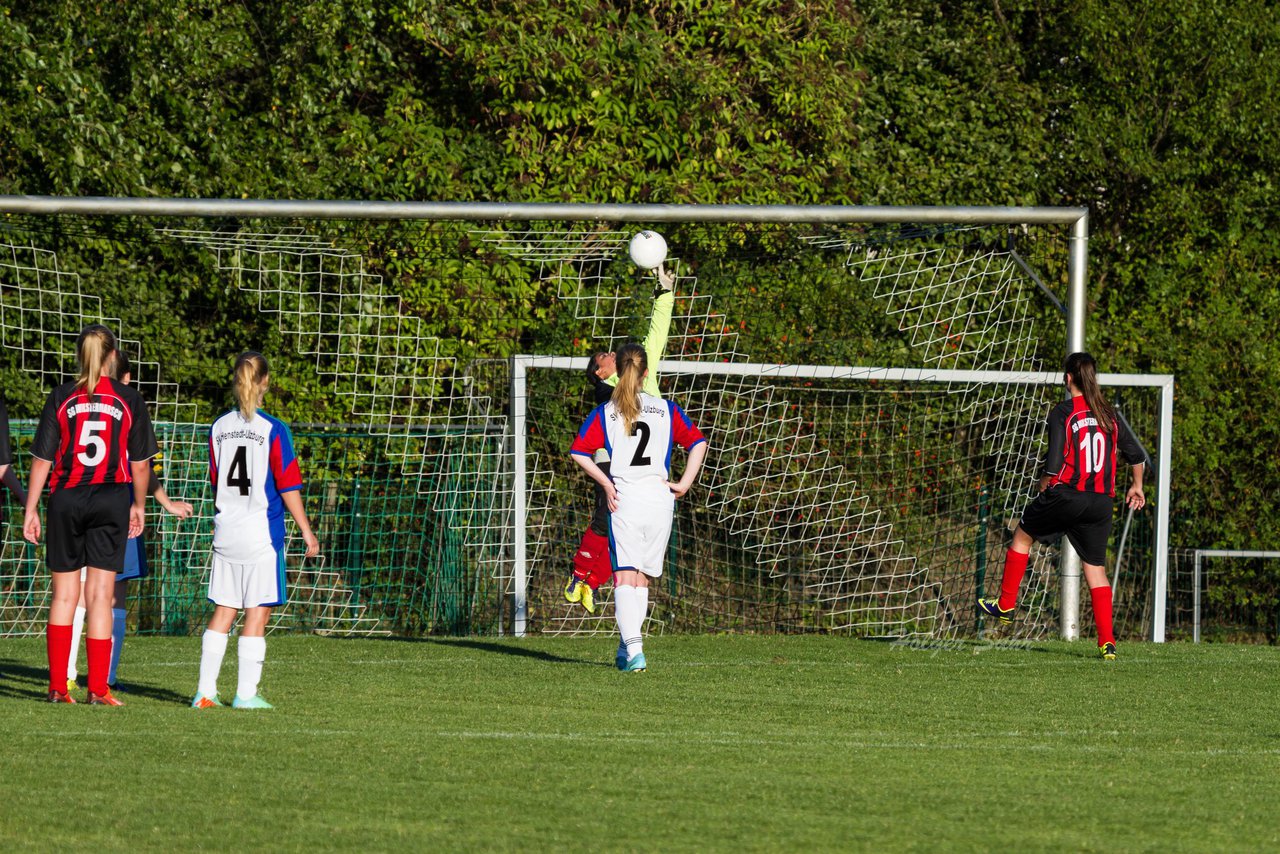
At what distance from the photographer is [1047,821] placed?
5.15 metres

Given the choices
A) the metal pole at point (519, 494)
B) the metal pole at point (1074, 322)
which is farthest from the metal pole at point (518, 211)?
the metal pole at point (519, 494)

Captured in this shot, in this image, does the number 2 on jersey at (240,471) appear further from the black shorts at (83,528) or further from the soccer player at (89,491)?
the black shorts at (83,528)

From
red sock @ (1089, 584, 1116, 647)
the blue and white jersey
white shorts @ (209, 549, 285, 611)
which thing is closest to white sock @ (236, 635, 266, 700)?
white shorts @ (209, 549, 285, 611)

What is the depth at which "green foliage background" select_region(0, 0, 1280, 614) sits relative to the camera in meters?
14.2

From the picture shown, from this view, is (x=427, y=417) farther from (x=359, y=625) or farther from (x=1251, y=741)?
(x=1251, y=741)

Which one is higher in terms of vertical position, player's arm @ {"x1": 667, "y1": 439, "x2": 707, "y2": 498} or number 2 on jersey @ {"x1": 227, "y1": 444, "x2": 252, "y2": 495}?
player's arm @ {"x1": 667, "y1": 439, "x2": 707, "y2": 498}

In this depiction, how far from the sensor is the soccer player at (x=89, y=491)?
7660mm

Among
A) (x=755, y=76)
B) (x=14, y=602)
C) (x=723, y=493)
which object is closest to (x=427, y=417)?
(x=723, y=493)

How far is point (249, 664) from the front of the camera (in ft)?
25.1

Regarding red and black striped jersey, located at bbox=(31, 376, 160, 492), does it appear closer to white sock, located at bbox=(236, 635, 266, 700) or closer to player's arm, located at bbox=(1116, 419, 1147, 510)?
white sock, located at bbox=(236, 635, 266, 700)

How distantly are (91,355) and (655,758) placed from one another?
3437mm

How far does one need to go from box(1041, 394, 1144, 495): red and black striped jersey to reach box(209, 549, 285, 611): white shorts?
5.04 m

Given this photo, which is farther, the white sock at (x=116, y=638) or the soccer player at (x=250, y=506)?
the white sock at (x=116, y=638)

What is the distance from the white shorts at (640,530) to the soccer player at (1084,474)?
101 inches
